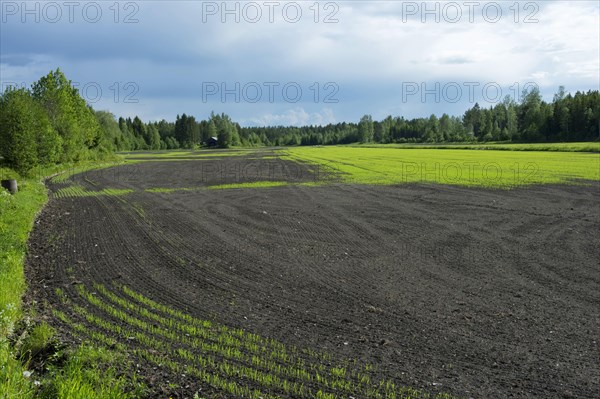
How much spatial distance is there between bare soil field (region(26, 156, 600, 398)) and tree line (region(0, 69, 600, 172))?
608 inches

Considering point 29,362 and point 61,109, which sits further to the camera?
point 61,109

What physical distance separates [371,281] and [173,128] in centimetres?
17245

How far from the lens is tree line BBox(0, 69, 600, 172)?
33688 millimetres

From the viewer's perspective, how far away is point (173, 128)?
173625 mm

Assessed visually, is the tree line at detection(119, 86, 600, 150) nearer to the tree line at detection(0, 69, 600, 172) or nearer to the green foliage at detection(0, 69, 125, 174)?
the tree line at detection(0, 69, 600, 172)

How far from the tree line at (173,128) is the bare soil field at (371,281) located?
15440 millimetres

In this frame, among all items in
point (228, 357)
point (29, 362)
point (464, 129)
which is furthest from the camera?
point (464, 129)

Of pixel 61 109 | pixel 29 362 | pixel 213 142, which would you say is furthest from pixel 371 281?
pixel 213 142

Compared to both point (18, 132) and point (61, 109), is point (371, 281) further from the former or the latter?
point (61, 109)

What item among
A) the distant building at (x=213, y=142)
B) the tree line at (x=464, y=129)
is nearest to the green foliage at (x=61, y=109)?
the tree line at (x=464, y=129)

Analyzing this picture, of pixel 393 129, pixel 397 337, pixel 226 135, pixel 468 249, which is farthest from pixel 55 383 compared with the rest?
pixel 393 129

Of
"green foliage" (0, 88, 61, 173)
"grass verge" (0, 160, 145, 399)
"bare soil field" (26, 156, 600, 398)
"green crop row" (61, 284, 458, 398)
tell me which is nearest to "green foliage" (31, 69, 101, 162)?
"green foliage" (0, 88, 61, 173)

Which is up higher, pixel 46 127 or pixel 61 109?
pixel 61 109

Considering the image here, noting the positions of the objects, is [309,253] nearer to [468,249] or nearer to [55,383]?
[468,249]
